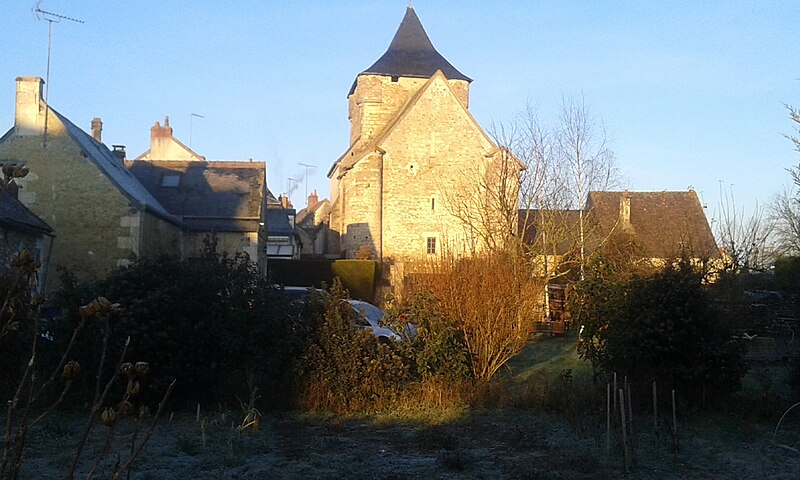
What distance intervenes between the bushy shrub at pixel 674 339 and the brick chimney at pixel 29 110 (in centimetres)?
1751

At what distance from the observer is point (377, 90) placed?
39.8 m

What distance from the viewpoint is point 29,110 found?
71.7ft

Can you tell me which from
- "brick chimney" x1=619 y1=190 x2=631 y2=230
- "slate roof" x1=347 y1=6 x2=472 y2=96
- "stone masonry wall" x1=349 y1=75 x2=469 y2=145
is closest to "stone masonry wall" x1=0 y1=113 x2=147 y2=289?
"stone masonry wall" x1=349 y1=75 x2=469 y2=145

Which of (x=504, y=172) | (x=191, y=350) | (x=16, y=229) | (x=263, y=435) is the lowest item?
(x=263, y=435)

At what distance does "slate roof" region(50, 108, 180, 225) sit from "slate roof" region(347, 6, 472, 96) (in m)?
16.9

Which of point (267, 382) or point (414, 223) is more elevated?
point (414, 223)

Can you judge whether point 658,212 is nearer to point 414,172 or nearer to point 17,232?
point 414,172

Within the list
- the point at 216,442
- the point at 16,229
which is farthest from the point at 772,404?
the point at 16,229

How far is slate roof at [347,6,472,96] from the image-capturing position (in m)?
40.8

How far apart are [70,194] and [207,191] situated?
7.15 m

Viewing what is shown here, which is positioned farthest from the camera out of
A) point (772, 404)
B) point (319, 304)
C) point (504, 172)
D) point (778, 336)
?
point (504, 172)

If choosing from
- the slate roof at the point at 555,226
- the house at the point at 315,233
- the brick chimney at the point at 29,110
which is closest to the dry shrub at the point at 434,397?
the slate roof at the point at 555,226

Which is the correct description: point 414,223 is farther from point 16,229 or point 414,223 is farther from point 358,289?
point 16,229

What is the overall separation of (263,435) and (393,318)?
317cm
